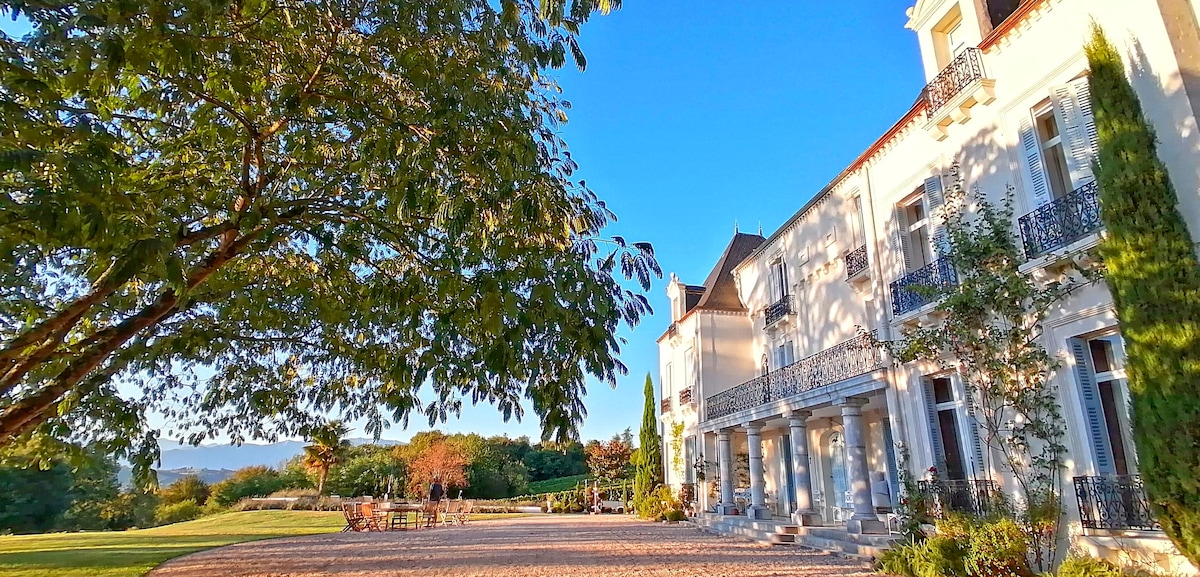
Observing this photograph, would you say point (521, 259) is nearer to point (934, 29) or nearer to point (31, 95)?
point (31, 95)

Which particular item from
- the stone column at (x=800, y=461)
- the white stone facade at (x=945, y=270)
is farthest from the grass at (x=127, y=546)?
the white stone facade at (x=945, y=270)

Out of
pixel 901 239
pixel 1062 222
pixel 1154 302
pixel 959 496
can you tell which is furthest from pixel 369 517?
pixel 1154 302

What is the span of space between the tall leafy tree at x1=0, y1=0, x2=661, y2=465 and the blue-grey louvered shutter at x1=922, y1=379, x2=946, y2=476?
27.6 ft

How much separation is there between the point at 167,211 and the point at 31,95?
44.8 inches

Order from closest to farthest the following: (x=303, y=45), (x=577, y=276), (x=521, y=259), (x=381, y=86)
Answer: (x=577, y=276) → (x=521, y=259) → (x=303, y=45) → (x=381, y=86)

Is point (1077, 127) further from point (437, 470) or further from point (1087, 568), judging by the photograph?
point (437, 470)

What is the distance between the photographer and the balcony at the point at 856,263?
45.0 ft

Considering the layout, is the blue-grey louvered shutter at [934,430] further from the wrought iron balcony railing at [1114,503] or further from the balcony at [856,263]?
the balcony at [856,263]

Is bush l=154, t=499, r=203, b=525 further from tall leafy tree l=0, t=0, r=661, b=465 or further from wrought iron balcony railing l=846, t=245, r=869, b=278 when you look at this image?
wrought iron balcony railing l=846, t=245, r=869, b=278

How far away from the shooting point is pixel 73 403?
6469mm

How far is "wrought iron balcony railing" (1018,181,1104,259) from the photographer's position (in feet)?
25.9

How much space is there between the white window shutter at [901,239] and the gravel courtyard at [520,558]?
562 centimetres

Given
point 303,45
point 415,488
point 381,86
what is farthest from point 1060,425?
point 415,488

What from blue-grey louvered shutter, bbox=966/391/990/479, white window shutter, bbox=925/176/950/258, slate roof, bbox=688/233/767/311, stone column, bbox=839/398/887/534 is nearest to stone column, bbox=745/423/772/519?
stone column, bbox=839/398/887/534
